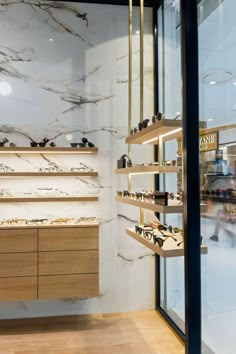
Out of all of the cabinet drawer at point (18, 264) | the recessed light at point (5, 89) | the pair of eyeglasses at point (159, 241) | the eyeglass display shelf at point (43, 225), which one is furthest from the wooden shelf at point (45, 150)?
the pair of eyeglasses at point (159, 241)

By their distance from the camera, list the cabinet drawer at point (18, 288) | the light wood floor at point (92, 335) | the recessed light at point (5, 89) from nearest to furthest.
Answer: the light wood floor at point (92, 335) < the cabinet drawer at point (18, 288) < the recessed light at point (5, 89)

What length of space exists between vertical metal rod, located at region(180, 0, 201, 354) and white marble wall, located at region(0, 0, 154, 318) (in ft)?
5.62

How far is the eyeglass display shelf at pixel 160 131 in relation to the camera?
7.63 ft

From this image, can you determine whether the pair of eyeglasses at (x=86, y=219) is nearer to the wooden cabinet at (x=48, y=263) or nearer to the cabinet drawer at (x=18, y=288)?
the wooden cabinet at (x=48, y=263)

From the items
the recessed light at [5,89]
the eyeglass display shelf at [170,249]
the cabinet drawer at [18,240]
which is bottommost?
the cabinet drawer at [18,240]

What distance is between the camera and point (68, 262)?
3.42m

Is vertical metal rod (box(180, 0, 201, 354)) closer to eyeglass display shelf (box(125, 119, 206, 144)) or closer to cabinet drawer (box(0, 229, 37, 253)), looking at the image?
eyeglass display shelf (box(125, 119, 206, 144))

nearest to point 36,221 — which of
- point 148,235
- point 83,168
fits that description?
point 83,168

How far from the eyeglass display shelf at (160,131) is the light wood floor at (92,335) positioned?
6.30 ft

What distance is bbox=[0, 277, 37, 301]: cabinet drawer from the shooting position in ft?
10.9

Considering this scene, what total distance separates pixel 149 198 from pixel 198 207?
48 centimetres

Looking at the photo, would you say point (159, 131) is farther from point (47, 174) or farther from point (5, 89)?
point (5, 89)

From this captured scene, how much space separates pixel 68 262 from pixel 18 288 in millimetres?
553

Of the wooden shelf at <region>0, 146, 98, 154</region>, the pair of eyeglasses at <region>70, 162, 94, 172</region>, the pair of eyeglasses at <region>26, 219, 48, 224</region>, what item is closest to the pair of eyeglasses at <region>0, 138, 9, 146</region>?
the wooden shelf at <region>0, 146, 98, 154</region>
